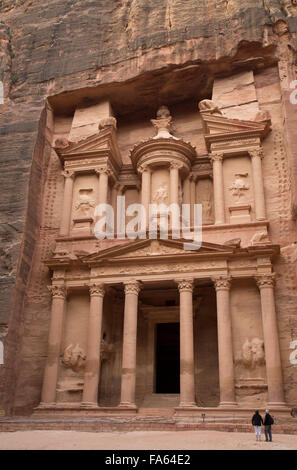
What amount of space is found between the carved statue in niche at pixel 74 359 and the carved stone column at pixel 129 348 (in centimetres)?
189

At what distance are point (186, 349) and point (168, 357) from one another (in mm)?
6616

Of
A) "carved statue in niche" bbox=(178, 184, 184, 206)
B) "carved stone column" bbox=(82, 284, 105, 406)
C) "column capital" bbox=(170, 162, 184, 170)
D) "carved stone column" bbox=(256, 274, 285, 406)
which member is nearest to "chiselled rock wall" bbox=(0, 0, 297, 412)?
"carved stone column" bbox=(256, 274, 285, 406)

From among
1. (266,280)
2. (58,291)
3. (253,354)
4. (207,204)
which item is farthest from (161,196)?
(253,354)

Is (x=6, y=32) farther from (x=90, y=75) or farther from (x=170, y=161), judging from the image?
(x=170, y=161)

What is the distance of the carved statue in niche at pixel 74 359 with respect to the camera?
58.0ft

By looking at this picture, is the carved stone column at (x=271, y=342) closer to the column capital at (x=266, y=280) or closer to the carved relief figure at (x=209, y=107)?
the column capital at (x=266, y=280)

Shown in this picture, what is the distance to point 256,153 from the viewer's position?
64.3 ft

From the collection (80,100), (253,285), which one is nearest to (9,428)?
(253,285)

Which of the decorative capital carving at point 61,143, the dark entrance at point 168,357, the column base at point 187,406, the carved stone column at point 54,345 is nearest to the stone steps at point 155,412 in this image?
the column base at point 187,406

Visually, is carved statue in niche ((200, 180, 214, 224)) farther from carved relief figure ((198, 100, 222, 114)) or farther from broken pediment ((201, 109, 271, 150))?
carved relief figure ((198, 100, 222, 114))

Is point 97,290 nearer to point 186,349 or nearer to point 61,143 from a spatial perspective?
point 186,349

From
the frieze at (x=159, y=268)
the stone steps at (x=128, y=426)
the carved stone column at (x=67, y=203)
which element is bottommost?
the stone steps at (x=128, y=426)

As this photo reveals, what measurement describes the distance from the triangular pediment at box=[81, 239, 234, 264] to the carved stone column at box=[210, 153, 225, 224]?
2.13 metres
